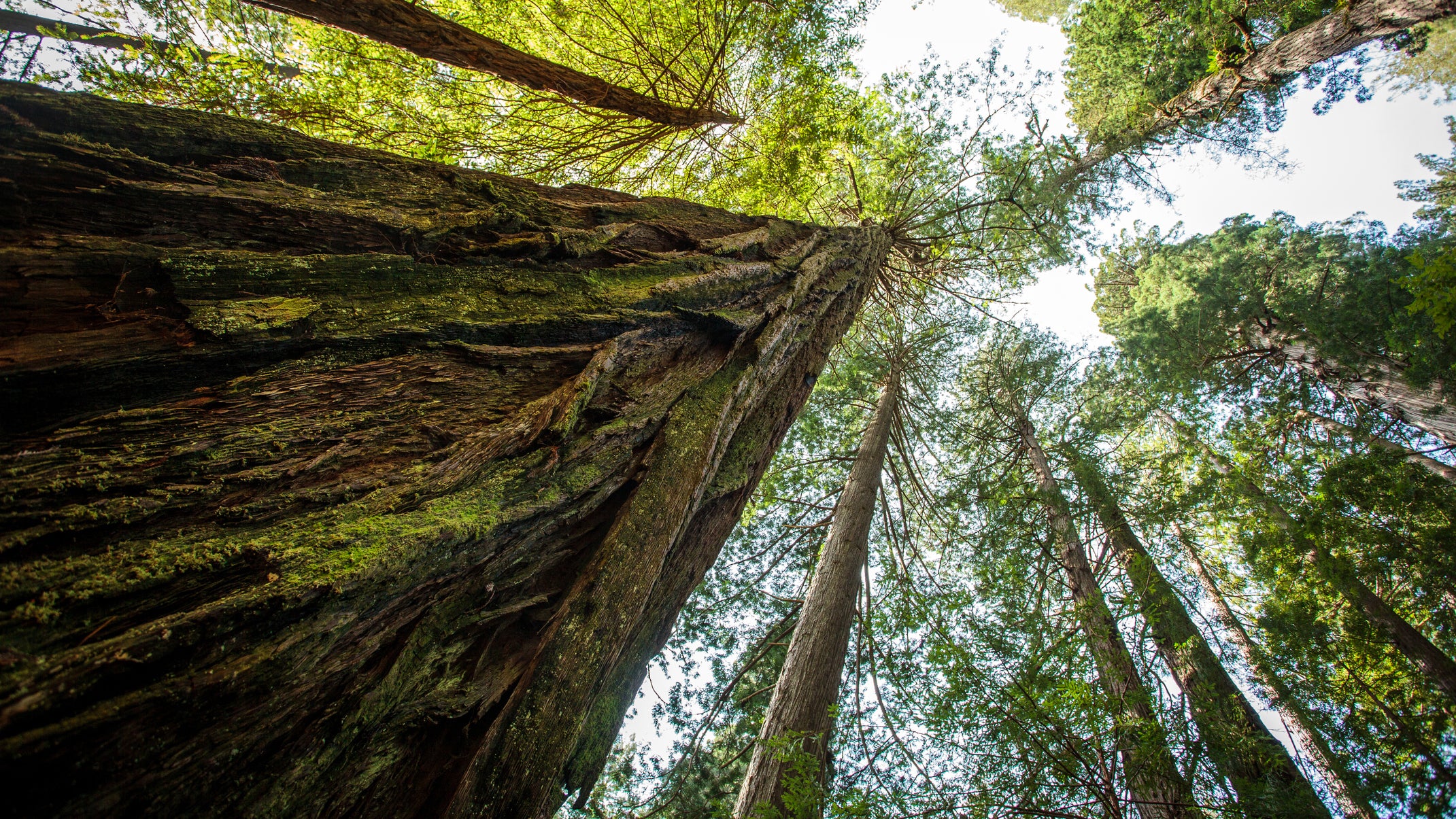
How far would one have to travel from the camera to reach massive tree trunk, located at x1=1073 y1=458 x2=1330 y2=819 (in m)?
2.62

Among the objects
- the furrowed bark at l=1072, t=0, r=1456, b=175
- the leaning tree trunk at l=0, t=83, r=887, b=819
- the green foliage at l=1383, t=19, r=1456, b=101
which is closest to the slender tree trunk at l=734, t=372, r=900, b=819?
the leaning tree trunk at l=0, t=83, r=887, b=819

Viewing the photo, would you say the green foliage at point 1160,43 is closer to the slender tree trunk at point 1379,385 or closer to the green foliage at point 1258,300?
the green foliage at point 1258,300

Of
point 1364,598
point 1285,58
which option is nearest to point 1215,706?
point 1364,598

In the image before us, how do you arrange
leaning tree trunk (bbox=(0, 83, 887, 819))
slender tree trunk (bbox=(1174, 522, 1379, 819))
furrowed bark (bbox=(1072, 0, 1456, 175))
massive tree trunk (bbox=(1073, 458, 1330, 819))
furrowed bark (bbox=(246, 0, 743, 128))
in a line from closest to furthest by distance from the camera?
leaning tree trunk (bbox=(0, 83, 887, 819)) → massive tree trunk (bbox=(1073, 458, 1330, 819)) → slender tree trunk (bbox=(1174, 522, 1379, 819)) → furrowed bark (bbox=(246, 0, 743, 128)) → furrowed bark (bbox=(1072, 0, 1456, 175))

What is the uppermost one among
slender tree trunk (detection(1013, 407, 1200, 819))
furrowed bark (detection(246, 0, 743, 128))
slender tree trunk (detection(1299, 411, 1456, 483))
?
slender tree trunk (detection(1299, 411, 1456, 483))

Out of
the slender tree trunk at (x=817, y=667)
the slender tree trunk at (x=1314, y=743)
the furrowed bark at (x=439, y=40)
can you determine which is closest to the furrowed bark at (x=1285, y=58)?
the slender tree trunk at (x=1314, y=743)

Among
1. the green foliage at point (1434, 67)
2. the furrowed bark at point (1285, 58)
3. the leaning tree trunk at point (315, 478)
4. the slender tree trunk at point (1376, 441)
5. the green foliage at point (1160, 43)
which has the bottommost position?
the leaning tree trunk at point (315, 478)

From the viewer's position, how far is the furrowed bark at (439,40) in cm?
317

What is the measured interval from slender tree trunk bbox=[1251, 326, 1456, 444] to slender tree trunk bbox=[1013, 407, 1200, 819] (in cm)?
330

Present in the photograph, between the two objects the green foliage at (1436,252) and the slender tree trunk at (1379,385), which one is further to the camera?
the slender tree trunk at (1379,385)

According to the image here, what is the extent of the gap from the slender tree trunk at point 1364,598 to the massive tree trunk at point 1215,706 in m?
0.88

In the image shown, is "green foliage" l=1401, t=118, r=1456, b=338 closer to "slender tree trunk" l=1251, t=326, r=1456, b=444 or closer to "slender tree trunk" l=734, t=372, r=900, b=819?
"slender tree trunk" l=1251, t=326, r=1456, b=444

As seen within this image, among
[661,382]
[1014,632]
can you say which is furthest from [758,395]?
[1014,632]

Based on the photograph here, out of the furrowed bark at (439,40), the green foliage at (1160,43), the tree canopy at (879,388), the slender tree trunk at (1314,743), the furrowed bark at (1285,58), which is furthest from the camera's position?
the green foliage at (1160,43)
